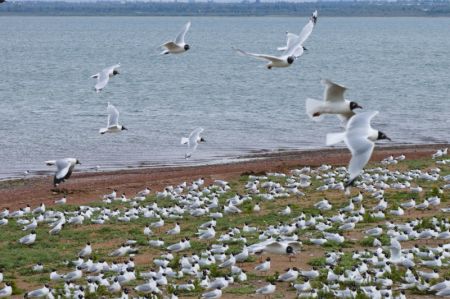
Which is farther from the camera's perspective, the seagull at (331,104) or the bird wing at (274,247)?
the bird wing at (274,247)

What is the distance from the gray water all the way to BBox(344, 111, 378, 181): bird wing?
25.5 meters

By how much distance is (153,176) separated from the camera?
3406 centimetres

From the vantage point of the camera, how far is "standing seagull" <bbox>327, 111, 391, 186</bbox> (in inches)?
445

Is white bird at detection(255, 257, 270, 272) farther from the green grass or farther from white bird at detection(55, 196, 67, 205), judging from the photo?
white bird at detection(55, 196, 67, 205)

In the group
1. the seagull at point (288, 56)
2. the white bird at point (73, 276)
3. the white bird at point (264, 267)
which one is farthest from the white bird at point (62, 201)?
the white bird at point (264, 267)

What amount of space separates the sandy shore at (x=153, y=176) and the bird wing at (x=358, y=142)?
16.5m

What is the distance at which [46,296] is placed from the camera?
16500mm

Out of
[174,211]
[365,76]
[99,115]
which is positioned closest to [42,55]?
[365,76]

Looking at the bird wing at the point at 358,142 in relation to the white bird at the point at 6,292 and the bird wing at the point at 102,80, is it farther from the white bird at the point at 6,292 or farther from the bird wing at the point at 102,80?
the bird wing at the point at 102,80

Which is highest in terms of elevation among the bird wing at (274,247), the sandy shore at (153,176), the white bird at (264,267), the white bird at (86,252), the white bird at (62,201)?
the bird wing at (274,247)

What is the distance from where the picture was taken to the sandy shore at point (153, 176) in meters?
29.7

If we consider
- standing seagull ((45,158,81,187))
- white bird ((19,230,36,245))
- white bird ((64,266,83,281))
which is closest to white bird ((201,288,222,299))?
white bird ((64,266,83,281))

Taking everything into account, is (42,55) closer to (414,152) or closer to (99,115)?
(99,115)

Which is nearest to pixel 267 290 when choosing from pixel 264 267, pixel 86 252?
pixel 264 267
